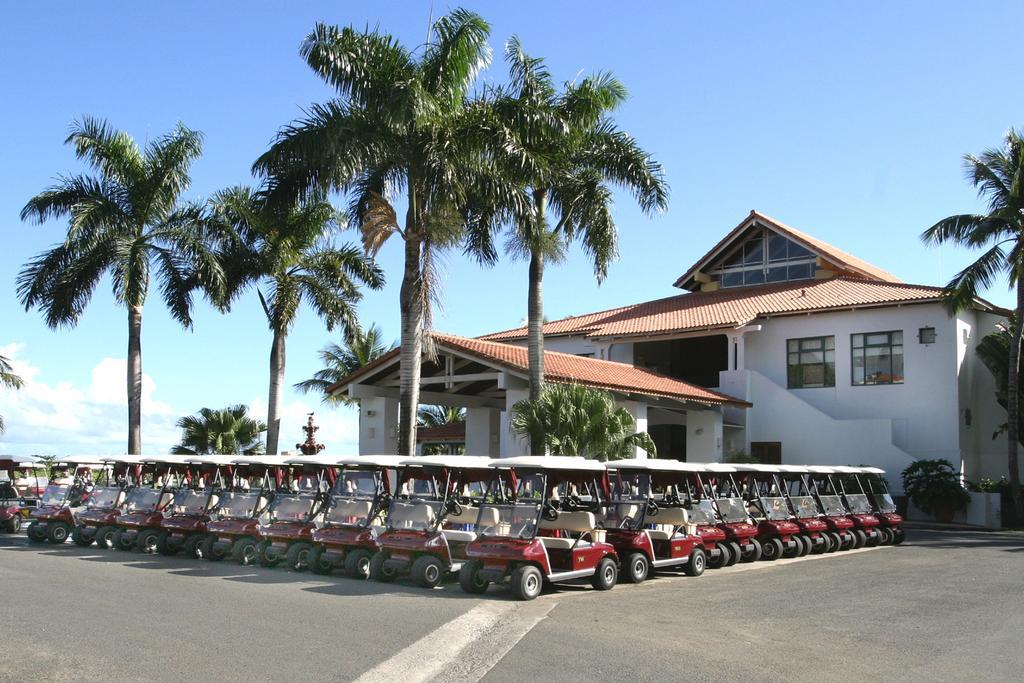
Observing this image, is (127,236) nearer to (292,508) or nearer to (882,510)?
(292,508)

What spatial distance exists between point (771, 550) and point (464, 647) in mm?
10124

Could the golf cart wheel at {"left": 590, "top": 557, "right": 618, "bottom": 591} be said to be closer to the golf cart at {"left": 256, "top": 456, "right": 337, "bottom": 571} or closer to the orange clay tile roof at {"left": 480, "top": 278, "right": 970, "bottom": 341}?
the golf cart at {"left": 256, "top": 456, "right": 337, "bottom": 571}

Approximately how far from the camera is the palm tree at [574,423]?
19.8 metres

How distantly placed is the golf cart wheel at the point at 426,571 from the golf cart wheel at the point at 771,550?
7.30 meters

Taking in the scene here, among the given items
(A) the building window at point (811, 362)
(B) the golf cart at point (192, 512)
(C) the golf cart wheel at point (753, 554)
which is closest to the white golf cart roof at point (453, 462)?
(B) the golf cart at point (192, 512)

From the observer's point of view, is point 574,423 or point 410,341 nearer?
point 574,423

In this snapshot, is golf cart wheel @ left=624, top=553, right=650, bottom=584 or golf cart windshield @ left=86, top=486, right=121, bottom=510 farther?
golf cart windshield @ left=86, top=486, right=121, bottom=510

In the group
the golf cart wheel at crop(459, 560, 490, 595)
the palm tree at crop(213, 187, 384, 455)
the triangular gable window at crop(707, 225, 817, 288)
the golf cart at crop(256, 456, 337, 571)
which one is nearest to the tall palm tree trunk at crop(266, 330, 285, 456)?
the palm tree at crop(213, 187, 384, 455)

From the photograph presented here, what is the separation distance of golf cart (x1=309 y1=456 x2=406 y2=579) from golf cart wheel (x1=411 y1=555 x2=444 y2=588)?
0.88m

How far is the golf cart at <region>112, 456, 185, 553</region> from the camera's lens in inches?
677


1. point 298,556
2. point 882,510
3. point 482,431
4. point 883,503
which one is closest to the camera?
point 298,556

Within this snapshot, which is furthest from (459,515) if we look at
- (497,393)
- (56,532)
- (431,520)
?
(497,393)

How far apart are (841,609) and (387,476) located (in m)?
6.89

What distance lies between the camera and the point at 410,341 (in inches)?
797
